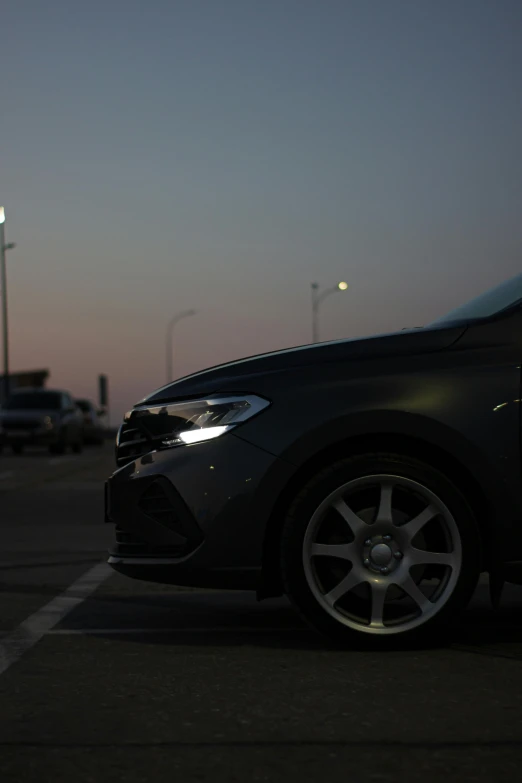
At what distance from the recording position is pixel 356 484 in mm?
5395

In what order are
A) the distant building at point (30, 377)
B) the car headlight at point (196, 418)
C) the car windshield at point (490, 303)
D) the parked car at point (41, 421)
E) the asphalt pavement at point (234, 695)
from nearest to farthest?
the asphalt pavement at point (234, 695)
the car headlight at point (196, 418)
the car windshield at point (490, 303)
the parked car at point (41, 421)
the distant building at point (30, 377)

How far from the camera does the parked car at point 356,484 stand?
534cm

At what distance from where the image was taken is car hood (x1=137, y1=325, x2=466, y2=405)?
5.50 metres

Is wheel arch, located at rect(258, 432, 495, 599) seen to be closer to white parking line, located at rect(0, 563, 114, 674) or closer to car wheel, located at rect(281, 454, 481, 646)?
car wheel, located at rect(281, 454, 481, 646)

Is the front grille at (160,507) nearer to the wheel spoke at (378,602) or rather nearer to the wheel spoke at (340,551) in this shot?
the wheel spoke at (340,551)

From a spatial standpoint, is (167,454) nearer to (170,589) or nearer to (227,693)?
(227,693)

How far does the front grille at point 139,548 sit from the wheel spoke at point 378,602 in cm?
83

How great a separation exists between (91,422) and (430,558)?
40.0m

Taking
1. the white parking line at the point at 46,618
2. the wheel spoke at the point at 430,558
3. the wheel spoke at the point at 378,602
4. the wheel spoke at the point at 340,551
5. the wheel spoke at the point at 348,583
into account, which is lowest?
the white parking line at the point at 46,618

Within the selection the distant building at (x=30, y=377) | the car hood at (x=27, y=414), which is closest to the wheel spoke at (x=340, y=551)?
the car hood at (x=27, y=414)

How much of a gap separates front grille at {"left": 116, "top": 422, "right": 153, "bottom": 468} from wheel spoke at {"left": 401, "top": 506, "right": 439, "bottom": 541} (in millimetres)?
1166

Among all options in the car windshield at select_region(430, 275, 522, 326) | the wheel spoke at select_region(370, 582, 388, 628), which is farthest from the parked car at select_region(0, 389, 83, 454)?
the wheel spoke at select_region(370, 582, 388, 628)

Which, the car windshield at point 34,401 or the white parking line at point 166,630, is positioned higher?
the car windshield at point 34,401

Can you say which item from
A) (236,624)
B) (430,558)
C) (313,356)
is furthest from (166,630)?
(313,356)
